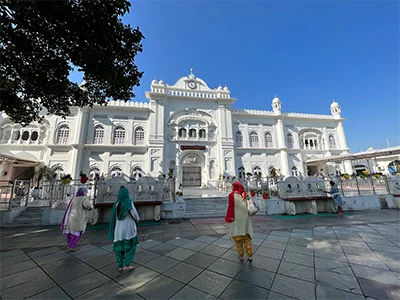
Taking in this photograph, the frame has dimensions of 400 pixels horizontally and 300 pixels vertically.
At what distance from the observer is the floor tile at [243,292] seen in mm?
2109

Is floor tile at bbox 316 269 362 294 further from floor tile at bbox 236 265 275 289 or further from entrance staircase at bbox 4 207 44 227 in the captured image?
entrance staircase at bbox 4 207 44 227

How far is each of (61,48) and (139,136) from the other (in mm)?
12522

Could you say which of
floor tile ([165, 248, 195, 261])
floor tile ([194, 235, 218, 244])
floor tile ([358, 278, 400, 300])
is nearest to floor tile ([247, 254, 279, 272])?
floor tile ([358, 278, 400, 300])

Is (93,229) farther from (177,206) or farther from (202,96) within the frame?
(202,96)

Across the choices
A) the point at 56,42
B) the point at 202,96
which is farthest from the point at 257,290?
the point at 202,96

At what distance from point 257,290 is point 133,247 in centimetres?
212

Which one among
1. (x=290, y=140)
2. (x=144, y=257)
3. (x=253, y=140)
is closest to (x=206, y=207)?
(x=144, y=257)

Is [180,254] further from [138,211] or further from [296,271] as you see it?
[138,211]

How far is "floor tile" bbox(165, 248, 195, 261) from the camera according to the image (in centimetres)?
338

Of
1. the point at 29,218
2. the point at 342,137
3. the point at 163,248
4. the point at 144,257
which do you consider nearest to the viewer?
the point at 144,257

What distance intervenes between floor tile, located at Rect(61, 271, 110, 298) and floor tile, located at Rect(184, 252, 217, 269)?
143 cm

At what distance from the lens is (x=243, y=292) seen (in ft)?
7.22

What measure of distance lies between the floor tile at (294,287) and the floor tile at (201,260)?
118 cm

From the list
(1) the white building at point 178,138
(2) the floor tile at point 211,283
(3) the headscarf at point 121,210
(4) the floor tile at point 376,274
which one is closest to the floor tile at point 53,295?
(3) the headscarf at point 121,210
